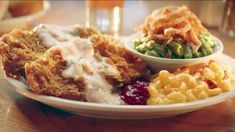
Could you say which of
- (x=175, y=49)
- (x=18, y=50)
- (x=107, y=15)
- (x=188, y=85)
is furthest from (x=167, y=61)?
(x=107, y=15)

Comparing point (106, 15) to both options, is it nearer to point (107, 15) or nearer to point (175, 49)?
point (107, 15)

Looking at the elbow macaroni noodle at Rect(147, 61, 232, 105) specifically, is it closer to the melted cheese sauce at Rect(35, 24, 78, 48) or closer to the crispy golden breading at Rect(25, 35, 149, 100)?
the crispy golden breading at Rect(25, 35, 149, 100)

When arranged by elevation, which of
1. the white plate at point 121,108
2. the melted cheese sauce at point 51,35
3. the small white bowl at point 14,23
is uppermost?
the melted cheese sauce at point 51,35

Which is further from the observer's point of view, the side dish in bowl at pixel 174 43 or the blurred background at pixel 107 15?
the blurred background at pixel 107 15

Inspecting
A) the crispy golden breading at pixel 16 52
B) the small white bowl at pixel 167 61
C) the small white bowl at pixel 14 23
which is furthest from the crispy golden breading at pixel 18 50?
the small white bowl at pixel 14 23

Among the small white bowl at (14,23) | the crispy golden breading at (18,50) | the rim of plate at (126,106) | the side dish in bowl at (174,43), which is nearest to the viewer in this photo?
the rim of plate at (126,106)

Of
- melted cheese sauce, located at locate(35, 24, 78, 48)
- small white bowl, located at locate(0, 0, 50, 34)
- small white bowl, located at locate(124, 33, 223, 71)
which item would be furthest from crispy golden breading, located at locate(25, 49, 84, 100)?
small white bowl, located at locate(0, 0, 50, 34)

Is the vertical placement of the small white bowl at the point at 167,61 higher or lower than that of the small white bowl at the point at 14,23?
higher

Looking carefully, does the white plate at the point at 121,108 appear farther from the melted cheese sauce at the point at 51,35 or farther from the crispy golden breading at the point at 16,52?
the melted cheese sauce at the point at 51,35

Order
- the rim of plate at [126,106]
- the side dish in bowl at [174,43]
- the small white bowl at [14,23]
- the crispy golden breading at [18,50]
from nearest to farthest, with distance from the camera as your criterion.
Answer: the rim of plate at [126,106]
the crispy golden breading at [18,50]
the side dish in bowl at [174,43]
the small white bowl at [14,23]
